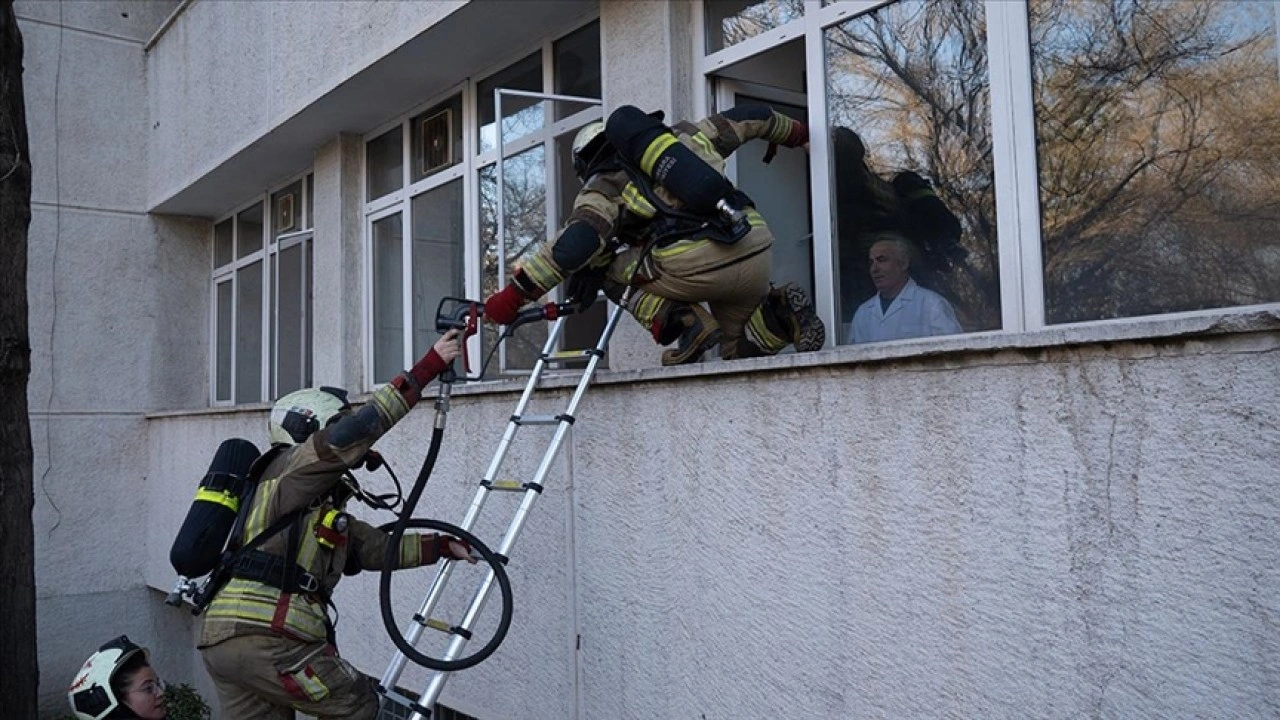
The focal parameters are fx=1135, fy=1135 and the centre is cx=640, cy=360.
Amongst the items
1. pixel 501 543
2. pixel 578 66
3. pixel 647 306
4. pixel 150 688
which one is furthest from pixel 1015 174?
pixel 150 688

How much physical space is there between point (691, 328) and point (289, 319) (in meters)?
5.96

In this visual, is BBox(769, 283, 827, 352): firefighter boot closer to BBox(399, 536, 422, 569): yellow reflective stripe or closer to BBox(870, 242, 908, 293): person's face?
BBox(870, 242, 908, 293): person's face

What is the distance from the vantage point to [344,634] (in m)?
6.68

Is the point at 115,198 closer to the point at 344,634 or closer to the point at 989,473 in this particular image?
the point at 344,634

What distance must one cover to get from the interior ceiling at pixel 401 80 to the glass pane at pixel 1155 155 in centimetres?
297

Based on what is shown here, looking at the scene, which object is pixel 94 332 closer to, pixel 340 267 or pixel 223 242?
pixel 223 242

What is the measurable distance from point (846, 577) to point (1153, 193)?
1.46 meters

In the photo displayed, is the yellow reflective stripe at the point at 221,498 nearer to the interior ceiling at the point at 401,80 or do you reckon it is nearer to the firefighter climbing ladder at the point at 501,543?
the firefighter climbing ladder at the point at 501,543

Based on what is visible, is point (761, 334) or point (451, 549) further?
point (761, 334)

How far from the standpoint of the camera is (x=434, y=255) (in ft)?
24.1

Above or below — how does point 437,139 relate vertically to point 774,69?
above

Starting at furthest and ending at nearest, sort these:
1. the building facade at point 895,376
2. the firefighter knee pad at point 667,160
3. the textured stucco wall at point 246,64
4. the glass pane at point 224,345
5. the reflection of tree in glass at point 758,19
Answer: the glass pane at point 224,345
the textured stucco wall at point 246,64
the reflection of tree in glass at point 758,19
the firefighter knee pad at point 667,160
the building facade at point 895,376

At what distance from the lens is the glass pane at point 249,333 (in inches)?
411

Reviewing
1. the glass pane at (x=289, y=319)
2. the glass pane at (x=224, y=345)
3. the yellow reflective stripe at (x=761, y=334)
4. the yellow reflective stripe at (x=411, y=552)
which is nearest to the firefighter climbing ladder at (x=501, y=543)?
the yellow reflective stripe at (x=411, y=552)
